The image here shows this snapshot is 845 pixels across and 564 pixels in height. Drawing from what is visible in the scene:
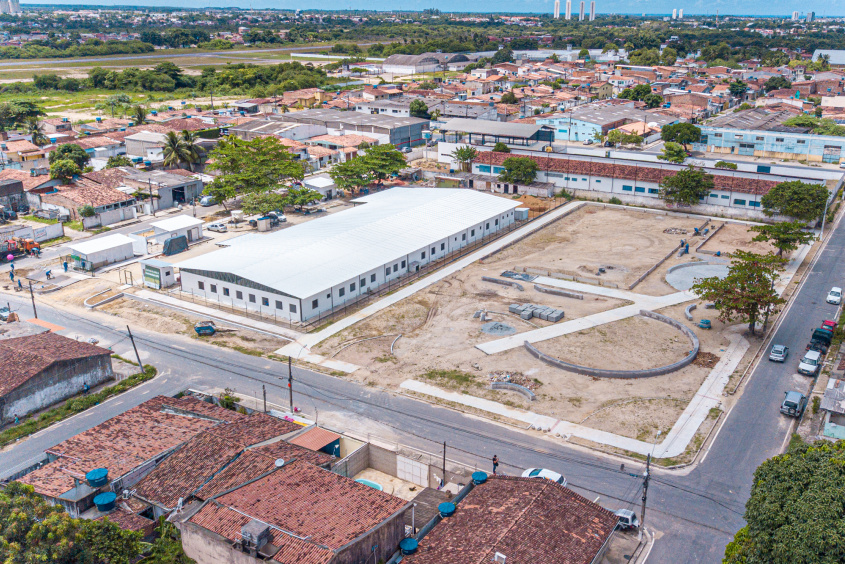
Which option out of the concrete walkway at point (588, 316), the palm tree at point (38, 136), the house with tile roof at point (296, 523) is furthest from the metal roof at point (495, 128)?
→ the house with tile roof at point (296, 523)

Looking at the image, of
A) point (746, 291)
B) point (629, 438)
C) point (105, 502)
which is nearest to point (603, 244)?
point (746, 291)

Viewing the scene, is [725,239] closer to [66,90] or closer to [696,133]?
[696,133]

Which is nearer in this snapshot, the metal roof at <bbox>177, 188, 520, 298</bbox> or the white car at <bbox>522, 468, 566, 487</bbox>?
the white car at <bbox>522, 468, 566, 487</bbox>

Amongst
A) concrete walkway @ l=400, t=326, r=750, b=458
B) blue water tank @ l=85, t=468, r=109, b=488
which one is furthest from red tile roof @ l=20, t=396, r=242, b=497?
concrete walkway @ l=400, t=326, r=750, b=458

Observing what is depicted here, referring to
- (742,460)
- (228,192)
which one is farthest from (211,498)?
(228,192)

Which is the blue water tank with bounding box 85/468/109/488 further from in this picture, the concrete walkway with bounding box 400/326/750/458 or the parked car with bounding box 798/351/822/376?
the parked car with bounding box 798/351/822/376

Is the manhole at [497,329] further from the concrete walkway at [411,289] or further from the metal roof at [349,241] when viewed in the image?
the metal roof at [349,241]

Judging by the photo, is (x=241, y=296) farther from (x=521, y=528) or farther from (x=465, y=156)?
(x=465, y=156)

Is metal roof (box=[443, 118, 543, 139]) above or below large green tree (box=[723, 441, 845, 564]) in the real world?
above
